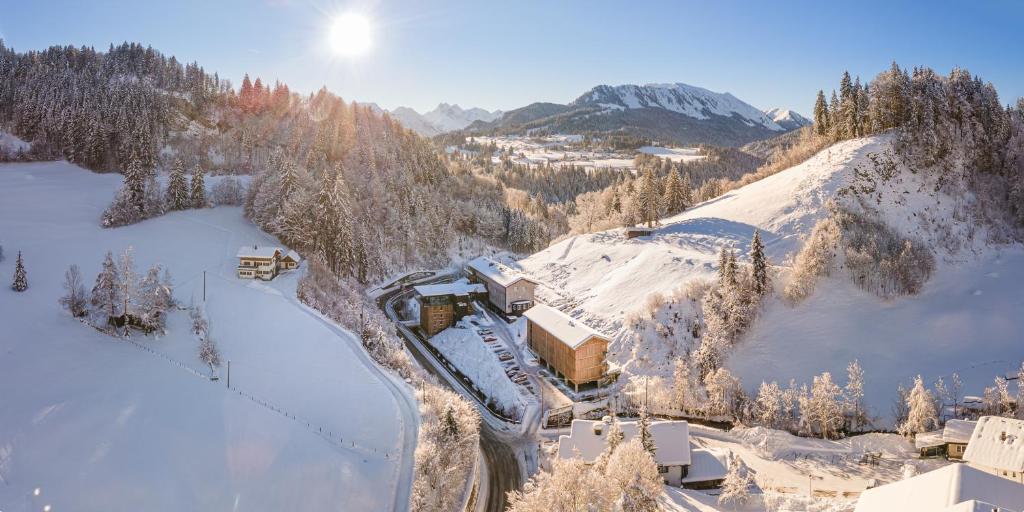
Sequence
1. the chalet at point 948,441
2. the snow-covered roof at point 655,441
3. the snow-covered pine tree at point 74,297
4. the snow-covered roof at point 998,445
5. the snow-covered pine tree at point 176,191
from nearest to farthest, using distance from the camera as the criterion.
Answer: the snow-covered roof at point 998,445 < the snow-covered roof at point 655,441 < the chalet at point 948,441 < the snow-covered pine tree at point 74,297 < the snow-covered pine tree at point 176,191

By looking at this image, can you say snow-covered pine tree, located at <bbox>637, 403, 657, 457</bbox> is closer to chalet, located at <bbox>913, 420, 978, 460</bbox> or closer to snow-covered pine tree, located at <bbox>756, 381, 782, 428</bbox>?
snow-covered pine tree, located at <bbox>756, 381, 782, 428</bbox>

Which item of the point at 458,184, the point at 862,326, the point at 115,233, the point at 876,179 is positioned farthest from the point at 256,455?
the point at 458,184

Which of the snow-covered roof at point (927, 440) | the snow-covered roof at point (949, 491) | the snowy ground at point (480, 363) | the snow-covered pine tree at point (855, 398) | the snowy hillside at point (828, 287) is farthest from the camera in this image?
the snowy ground at point (480, 363)

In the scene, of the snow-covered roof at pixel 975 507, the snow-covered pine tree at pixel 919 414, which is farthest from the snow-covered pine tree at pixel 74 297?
the snow-covered pine tree at pixel 919 414

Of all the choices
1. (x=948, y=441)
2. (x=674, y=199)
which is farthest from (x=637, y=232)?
(x=948, y=441)

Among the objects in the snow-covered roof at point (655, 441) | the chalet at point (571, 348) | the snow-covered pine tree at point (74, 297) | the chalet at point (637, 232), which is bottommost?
the snow-covered roof at point (655, 441)

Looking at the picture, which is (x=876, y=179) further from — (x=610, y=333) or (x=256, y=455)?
(x=256, y=455)

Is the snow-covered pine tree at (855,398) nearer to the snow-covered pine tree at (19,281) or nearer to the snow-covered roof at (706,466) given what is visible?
the snow-covered roof at (706,466)
